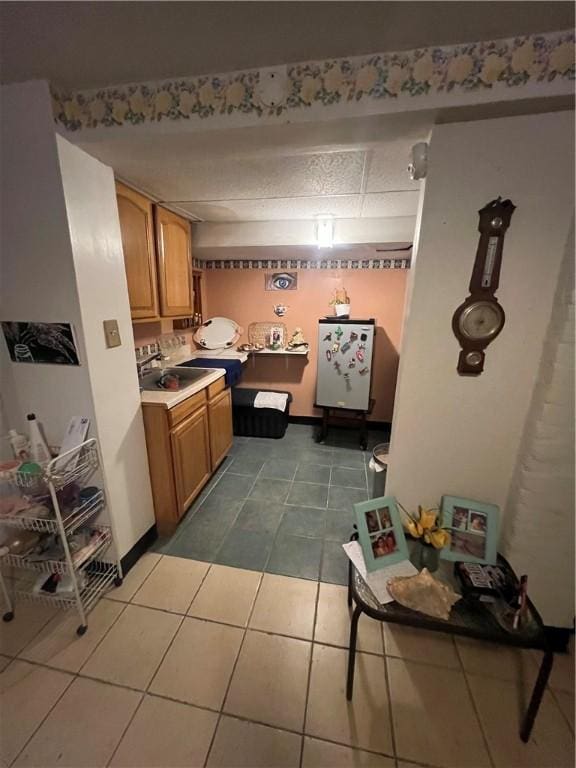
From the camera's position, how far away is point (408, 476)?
132 cm

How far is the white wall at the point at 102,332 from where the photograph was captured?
122cm

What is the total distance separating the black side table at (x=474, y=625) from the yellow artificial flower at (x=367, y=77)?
1.75 meters

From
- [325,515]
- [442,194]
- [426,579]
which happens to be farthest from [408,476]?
[442,194]

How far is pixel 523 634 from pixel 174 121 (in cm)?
A: 219

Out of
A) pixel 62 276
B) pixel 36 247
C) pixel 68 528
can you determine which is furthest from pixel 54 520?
pixel 36 247

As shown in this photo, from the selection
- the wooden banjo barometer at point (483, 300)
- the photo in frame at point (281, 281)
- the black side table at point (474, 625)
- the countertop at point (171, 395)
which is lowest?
the black side table at point (474, 625)

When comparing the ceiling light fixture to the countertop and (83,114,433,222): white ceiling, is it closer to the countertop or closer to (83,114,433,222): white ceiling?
(83,114,433,222): white ceiling

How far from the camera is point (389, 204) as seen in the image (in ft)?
6.59

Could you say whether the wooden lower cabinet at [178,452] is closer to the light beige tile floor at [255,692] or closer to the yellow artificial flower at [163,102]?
the light beige tile floor at [255,692]

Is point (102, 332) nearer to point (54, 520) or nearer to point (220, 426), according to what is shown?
point (54, 520)

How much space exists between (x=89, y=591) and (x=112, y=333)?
50.8 inches

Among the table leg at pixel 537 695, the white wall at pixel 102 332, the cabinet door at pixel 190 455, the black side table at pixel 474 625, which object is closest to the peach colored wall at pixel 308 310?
the cabinet door at pixel 190 455

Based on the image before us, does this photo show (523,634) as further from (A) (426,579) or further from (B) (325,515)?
(B) (325,515)

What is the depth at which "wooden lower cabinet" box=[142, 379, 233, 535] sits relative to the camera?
5.63 feet
